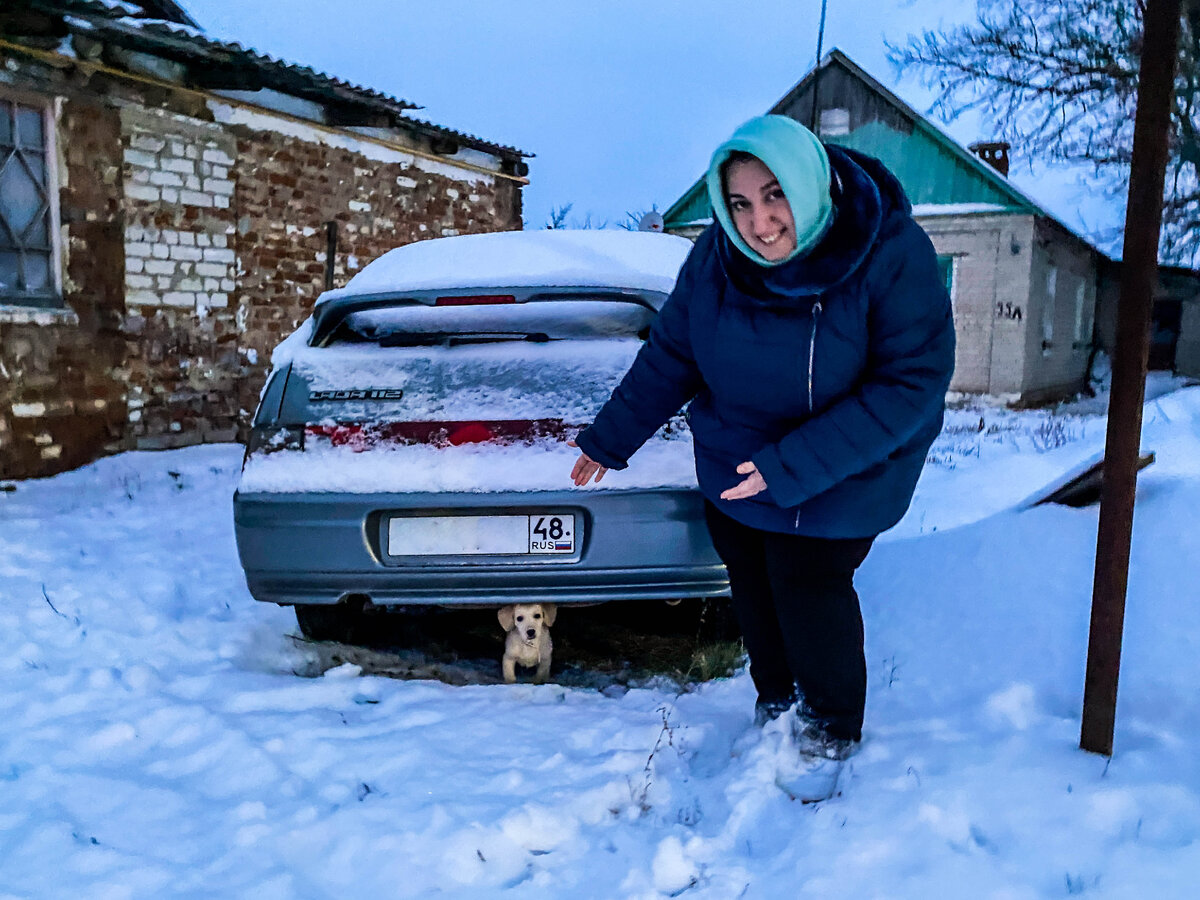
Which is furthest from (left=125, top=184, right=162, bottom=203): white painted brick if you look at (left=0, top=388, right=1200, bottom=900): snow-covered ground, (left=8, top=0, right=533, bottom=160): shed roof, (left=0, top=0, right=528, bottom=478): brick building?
(left=0, top=388, right=1200, bottom=900): snow-covered ground

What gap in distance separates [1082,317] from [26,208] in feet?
68.4

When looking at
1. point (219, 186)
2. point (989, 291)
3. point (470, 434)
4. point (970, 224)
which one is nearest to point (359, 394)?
point (470, 434)

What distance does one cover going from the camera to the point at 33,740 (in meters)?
2.23

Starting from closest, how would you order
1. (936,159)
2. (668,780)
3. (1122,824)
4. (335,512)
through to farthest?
(1122,824)
(668,780)
(335,512)
(936,159)

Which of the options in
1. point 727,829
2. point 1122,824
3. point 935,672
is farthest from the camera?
point 935,672

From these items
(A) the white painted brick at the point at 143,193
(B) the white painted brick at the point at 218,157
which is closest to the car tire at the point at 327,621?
(A) the white painted brick at the point at 143,193

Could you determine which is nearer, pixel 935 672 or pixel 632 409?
pixel 632 409

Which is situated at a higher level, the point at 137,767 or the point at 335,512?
the point at 335,512

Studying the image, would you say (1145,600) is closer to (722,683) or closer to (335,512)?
(722,683)

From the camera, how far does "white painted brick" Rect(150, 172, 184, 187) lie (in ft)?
23.8

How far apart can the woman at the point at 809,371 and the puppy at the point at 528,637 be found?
2.49 ft

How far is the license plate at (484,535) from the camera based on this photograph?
7.77 feet

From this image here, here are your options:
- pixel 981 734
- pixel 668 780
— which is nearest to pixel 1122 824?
pixel 981 734

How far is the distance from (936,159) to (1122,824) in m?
15.4
